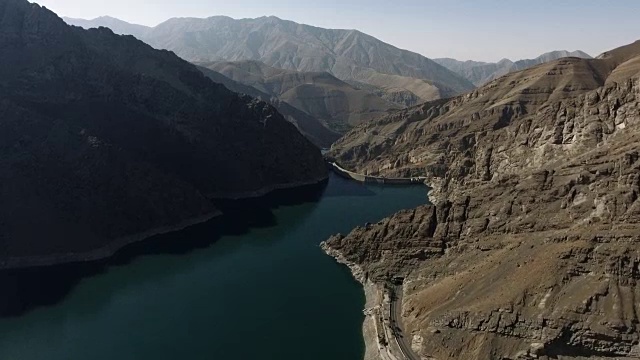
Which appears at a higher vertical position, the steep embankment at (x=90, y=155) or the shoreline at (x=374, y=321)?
the steep embankment at (x=90, y=155)

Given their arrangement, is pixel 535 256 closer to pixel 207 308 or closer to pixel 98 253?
pixel 207 308

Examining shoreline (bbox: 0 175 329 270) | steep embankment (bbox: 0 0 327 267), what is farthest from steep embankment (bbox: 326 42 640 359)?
steep embankment (bbox: 0 0 327 267)

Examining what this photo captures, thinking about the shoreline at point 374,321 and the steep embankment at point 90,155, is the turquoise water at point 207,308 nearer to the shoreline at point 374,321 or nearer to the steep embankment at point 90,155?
the shoreline at point 374,321

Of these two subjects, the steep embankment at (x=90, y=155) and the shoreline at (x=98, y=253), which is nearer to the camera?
the shoreline at (x=98, y=253)

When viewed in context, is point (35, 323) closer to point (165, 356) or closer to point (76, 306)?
point (76, 306)

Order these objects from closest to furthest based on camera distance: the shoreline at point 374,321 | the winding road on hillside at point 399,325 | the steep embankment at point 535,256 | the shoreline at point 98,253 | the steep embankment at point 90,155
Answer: the steep embankment at point 535,256, the winding road on hillside at point 399,325, the shoreline at point 374,321, the shoreline at point 98,253, the steep embankment at point 90,155

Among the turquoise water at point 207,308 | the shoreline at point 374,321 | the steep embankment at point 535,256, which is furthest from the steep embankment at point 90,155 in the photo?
the shoreline at point 374,321

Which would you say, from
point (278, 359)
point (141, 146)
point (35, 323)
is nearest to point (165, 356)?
point (278, 359)

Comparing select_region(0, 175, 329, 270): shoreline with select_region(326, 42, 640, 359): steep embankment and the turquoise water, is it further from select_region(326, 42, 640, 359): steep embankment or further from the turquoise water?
select_region(326, 42, 640, 359): steep embankment
